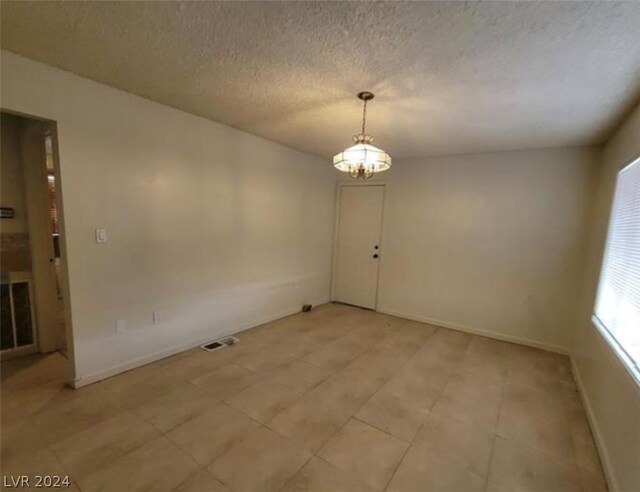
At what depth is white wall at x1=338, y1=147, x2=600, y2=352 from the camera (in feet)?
11.4

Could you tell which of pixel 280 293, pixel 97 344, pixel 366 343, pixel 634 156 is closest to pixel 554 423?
pixel 366 343

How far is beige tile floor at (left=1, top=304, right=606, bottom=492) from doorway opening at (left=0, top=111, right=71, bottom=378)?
276mm

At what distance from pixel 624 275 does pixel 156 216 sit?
3715mm

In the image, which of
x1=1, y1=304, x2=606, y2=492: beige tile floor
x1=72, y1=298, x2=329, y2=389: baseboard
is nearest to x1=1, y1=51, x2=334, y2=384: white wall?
x1=72, y1=298, x2=329, y2=389: baseboard

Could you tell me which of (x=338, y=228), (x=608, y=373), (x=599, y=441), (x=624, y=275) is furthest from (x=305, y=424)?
(x=338, y=228)

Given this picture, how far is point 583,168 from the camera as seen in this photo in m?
3.35

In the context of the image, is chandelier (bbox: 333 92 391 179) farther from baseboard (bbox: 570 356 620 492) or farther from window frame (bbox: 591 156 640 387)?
baseboard (bbox: 570 356 620 492)

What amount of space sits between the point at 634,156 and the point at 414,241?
253cm

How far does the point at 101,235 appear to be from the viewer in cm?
249

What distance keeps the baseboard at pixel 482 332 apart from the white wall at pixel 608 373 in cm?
38

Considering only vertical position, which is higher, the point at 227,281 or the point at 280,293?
the point at 227,281

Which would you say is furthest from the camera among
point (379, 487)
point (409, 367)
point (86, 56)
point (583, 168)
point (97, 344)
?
point (583, 168)

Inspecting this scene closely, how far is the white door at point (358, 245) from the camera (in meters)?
4.85

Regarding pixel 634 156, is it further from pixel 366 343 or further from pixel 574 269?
pixel 366 343
